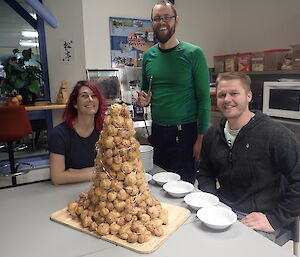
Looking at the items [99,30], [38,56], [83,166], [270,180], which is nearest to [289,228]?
[270,180]

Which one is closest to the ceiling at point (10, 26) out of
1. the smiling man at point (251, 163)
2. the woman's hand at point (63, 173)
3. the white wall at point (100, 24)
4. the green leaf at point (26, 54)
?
the green leaf at point (26, 54)

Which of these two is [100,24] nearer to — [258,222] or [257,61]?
[257,61]

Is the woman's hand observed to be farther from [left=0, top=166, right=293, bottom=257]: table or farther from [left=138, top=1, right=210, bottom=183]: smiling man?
[left=138, top=1, right=210, bottom=183]: smiling man

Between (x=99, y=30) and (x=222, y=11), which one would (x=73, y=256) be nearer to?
(x=99, y=30)

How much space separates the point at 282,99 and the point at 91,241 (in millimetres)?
2521

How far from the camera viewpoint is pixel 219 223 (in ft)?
3.38

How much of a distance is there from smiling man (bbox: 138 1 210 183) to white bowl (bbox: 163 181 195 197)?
64 centimetres

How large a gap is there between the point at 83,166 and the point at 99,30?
2122mm

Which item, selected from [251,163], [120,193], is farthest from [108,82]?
[120,193]

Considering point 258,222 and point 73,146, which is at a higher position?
point 73,146

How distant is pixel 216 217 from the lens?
3.59 ft

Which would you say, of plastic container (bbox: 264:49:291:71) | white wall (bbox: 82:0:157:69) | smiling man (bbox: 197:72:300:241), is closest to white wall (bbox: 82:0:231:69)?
white wall (bbox: 82:0:157:69)

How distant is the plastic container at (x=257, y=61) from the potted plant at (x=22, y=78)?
260 cm

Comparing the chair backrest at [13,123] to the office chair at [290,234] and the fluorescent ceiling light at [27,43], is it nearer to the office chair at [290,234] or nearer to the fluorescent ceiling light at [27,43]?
the fluorescent ceiling light at [27,43]
